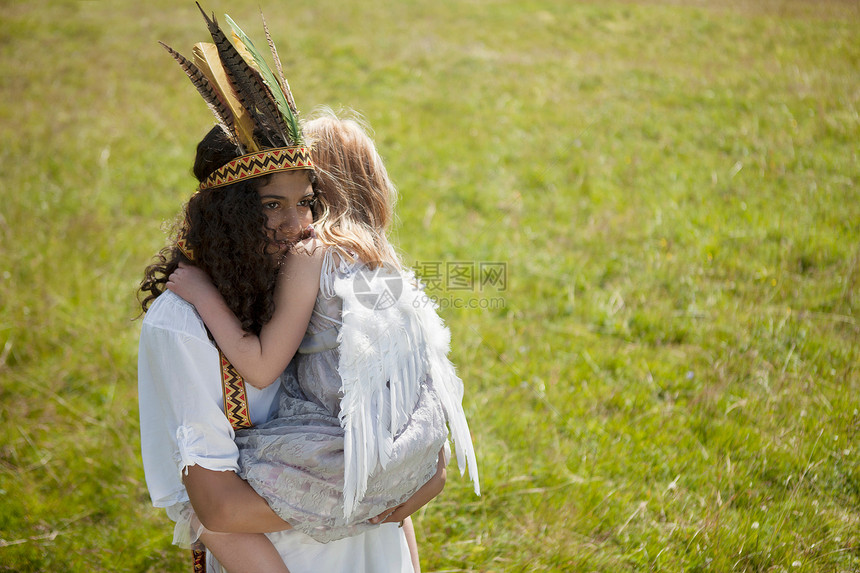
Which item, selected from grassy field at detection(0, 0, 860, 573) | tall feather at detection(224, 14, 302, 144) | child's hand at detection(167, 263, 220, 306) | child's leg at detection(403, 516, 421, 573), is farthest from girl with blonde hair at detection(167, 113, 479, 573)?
grassy field at detection(0, 0, 860, 573)

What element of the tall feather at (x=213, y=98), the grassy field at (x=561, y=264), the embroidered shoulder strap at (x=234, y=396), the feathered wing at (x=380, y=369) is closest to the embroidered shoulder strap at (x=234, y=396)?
the embroidered shoulder strap at (x=234, y=396)

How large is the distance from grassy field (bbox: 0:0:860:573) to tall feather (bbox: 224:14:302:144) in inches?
72.7

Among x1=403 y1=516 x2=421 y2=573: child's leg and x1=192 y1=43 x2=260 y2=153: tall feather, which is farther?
x1=403 y1=516 x2=421 y2=573: child's leg

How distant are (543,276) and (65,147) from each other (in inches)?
193

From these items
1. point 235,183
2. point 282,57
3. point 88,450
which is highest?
point 282,57

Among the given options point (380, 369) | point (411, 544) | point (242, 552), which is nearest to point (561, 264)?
point (411, 544)

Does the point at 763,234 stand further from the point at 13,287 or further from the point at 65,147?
the point at 65,147

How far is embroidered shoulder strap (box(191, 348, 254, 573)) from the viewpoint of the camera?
186cm

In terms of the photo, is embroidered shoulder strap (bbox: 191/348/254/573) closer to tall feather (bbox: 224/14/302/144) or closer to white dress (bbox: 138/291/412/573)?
white dress (bbox: 138/291/412/573)

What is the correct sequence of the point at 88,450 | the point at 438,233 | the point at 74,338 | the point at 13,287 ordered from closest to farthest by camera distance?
the point at 88,450 < the point at 74,338 < the point at 13,287 < the point at 438,233

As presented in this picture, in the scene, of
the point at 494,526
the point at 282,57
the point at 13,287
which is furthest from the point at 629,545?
the point at 282,57

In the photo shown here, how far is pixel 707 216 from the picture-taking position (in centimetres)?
479

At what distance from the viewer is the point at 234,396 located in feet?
6.15

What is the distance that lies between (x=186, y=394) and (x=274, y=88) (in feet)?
3.04
